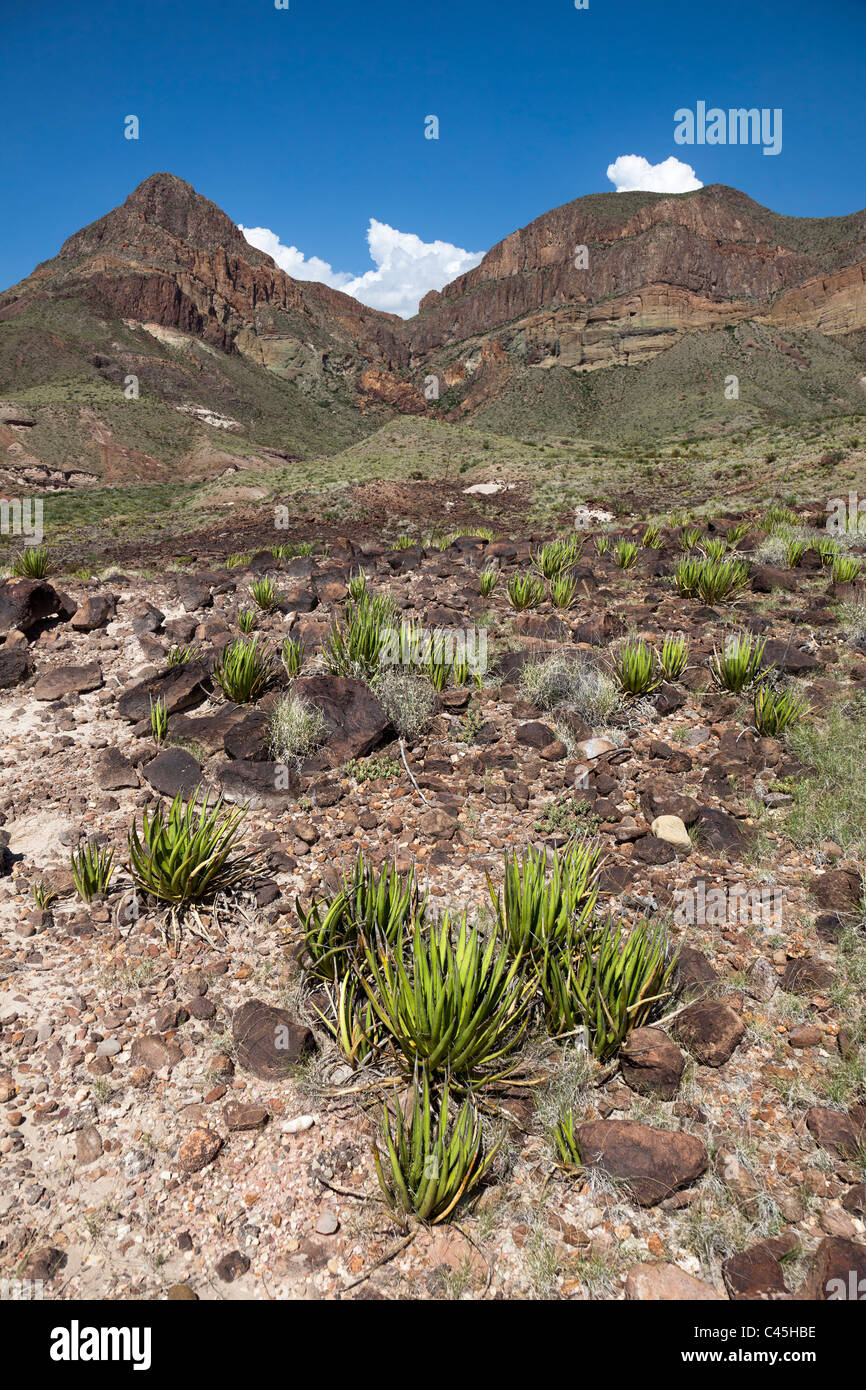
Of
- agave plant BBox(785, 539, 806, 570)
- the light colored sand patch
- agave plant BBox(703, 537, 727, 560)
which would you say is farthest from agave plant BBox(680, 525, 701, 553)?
the light colored sand patch

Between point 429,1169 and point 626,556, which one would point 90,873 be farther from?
point 626,556

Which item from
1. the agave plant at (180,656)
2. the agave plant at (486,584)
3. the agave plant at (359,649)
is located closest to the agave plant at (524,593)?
the agave plant at (486,584)

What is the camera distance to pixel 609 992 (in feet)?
7.45

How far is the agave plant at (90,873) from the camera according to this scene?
9.89 feet

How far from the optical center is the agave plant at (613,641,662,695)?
182 inches

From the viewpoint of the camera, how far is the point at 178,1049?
233cm

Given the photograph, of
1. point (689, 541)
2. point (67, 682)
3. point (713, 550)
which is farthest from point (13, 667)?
point (689, 541)

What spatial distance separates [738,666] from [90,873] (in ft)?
14.0

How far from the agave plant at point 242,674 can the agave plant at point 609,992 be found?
3.28m

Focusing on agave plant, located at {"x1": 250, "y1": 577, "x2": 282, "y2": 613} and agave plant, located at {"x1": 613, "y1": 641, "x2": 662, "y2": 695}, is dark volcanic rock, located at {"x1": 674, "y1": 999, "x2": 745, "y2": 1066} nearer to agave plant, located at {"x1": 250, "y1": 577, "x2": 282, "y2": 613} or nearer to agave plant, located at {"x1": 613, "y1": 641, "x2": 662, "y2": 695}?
agave plant, located at {"x1": 613, "y1": 641, "x2": 662, "y2": 695}

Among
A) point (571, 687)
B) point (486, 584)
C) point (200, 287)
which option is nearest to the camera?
point (571, 687)

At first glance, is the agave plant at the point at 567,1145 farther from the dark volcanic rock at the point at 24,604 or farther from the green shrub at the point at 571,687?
the dark volcanic rock at the point at 24,604

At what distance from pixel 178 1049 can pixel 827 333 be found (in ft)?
337
